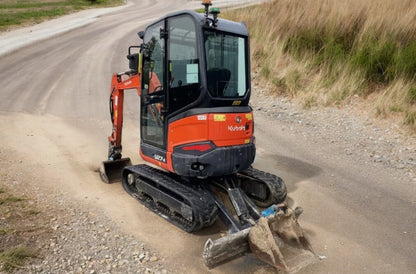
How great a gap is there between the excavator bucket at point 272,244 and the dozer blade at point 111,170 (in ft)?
9.53

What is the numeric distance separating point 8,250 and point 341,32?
32.9ft

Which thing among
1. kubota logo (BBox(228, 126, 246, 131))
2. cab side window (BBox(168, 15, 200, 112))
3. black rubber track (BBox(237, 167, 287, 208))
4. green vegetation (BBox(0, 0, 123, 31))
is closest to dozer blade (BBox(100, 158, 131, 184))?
cab side window (BBox(168, 15, 200, 112))

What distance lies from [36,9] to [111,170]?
25.8 m

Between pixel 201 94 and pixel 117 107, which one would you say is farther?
pixel 117 107

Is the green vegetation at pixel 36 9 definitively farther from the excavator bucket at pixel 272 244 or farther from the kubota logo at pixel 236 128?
the excavator bucket at pixel 272 244

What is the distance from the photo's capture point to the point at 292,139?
8.17 m

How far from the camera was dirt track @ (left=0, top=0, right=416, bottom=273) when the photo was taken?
424 centimetres

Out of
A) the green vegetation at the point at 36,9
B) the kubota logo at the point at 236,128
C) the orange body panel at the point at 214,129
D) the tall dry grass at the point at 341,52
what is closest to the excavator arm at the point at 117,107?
the orange body panel at the point at 214,129

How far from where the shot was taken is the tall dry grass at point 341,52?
888cm

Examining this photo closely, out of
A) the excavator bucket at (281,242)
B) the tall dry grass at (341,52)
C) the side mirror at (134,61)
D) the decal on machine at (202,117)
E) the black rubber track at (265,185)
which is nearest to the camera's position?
the excavator bucket at (281,242)

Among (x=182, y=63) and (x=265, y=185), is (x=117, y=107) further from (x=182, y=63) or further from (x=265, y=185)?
(x=265, y=185)

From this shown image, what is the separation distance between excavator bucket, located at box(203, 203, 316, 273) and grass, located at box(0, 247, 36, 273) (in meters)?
1.83

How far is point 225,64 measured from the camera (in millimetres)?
4602

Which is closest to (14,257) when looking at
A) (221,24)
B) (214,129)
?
(214,129)
